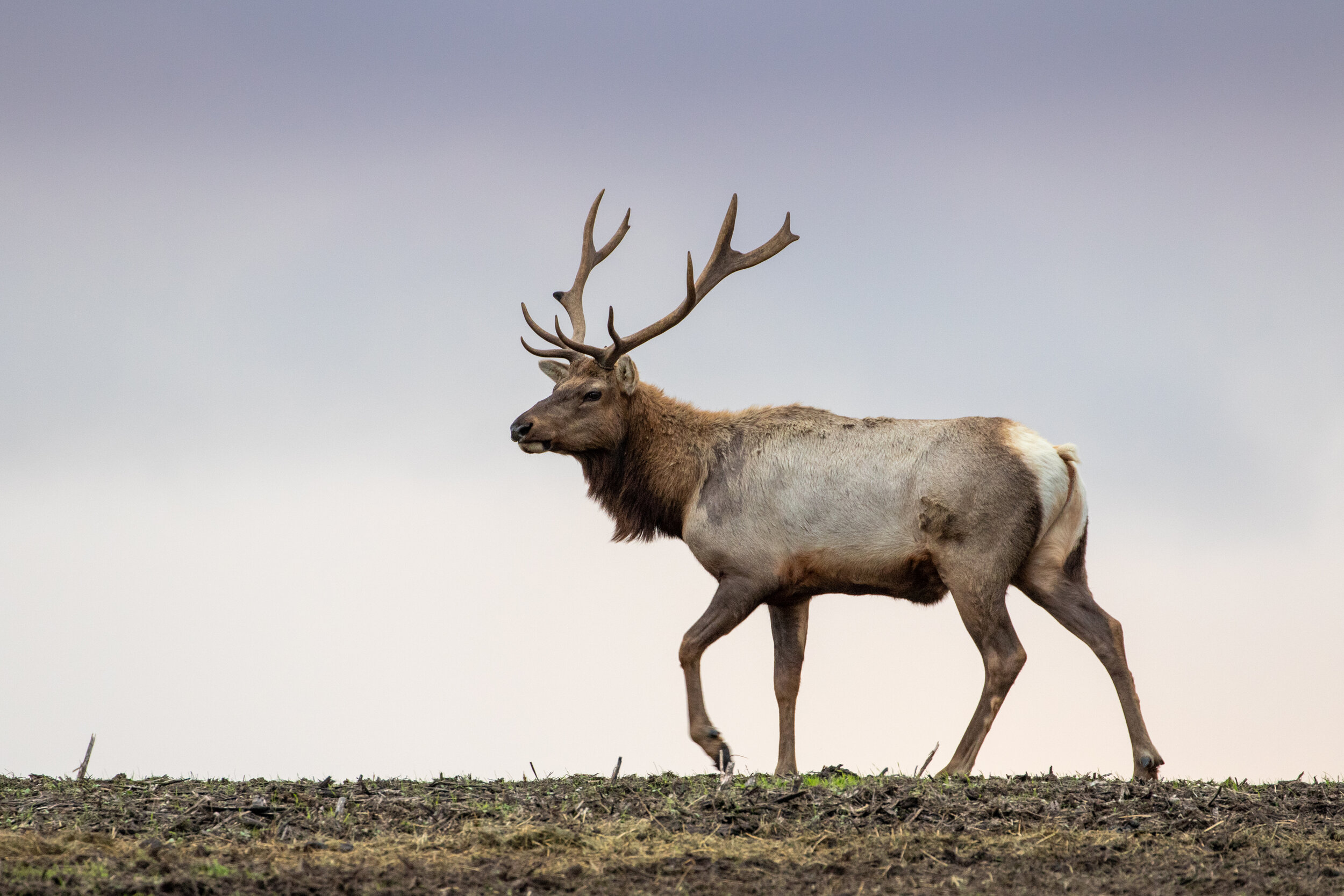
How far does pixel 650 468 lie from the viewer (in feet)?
37.0

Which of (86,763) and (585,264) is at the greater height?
(585,264)

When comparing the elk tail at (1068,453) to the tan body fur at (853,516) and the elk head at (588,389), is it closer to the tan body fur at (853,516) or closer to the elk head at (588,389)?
the tan body fur at (853,516)

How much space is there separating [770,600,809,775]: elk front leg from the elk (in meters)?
0.01

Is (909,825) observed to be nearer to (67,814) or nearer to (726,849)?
(726,849)

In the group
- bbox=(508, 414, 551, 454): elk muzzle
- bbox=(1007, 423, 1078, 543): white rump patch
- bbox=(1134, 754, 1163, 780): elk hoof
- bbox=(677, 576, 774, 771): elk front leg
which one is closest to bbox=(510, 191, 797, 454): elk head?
bbox=(508, 414, 551, 454): elk muzzle

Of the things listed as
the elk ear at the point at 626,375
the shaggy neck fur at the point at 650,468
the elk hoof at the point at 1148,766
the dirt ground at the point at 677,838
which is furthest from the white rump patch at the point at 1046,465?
the elk ear at the point at 626,375

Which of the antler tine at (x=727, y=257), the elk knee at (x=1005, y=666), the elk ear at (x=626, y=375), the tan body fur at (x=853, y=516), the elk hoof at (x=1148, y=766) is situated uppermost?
the antler tine at (x=727, y=257)

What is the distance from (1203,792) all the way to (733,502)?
4.07 meters

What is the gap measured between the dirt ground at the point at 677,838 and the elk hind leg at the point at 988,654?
806 mm

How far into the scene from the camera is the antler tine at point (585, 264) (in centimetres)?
1299

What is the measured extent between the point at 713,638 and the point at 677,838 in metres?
3.17

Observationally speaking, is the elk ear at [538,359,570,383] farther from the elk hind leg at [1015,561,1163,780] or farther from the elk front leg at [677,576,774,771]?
the elk hind leg at [1015,561,1163,780]

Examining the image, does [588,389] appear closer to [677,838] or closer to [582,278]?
[582,278]

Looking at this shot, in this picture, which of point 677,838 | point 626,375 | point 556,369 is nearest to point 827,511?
point 626,375
